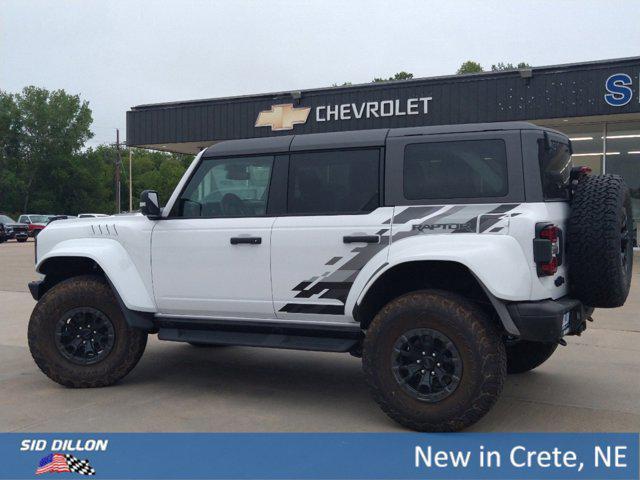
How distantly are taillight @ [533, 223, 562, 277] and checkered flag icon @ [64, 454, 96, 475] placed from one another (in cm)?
291

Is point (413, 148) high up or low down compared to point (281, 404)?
up

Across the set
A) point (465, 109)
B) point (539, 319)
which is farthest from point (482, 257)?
point (465, 109)

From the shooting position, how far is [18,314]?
31.8 feet

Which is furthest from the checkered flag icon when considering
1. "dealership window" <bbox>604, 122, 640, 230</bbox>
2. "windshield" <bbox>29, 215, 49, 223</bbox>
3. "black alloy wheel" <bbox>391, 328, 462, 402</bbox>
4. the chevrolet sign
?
"windshield" <bbox>29, 215, 49, 223</bbox>

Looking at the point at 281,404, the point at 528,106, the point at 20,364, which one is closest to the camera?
the point at 281,404

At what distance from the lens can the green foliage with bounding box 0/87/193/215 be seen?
6228 cm

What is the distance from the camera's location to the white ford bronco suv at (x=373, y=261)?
428cm

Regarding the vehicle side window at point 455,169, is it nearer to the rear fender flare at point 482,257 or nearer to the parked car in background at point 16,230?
the rear fender flare at point 482,257

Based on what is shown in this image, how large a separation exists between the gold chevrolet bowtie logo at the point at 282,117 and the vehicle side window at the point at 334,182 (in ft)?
49.5

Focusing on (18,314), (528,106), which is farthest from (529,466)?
(528,106)

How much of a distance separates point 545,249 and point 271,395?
8.11ft

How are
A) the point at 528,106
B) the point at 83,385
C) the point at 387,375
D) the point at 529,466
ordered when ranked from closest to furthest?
the point at 529,466 < the point at 387,375 < the point at 83,385 < the point at 528,106

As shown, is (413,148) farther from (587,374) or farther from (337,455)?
(587,374)

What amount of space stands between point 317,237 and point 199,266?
104 centimetres
